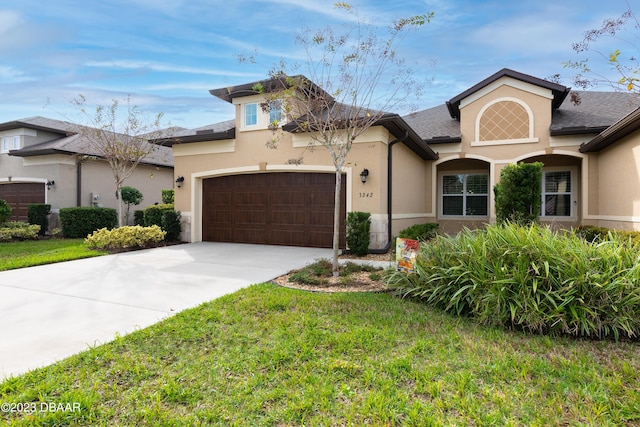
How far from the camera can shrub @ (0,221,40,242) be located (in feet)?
40.7

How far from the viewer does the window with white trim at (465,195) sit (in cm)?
1405

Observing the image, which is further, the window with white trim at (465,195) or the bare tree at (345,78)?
the window with white trim at (465,195)

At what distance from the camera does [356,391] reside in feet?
9.14

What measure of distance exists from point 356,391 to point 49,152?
1706cm

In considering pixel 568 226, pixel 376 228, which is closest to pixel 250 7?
pixel 376 228

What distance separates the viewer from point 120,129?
480 inches

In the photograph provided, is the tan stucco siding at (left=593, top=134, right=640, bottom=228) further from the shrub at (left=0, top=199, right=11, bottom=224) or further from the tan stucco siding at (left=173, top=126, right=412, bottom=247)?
the shrub at (left=0, top=199, right=11, bottom=224)

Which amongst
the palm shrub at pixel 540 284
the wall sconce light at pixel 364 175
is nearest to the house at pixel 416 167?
the wall sconce light at pixel 364 175

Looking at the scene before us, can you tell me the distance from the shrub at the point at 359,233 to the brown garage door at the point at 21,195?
578 inches

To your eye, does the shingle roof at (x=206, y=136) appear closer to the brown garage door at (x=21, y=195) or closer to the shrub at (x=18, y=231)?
the shrub at (x=18, y=231)

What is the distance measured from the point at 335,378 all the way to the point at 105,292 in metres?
4.57

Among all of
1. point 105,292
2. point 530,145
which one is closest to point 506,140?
point 530,145

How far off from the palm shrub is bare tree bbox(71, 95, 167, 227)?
10811 millimetres

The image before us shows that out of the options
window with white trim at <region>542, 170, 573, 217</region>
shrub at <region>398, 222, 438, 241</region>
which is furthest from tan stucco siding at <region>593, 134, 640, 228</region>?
shrub at <region>398, 222, 438, 241</region>
